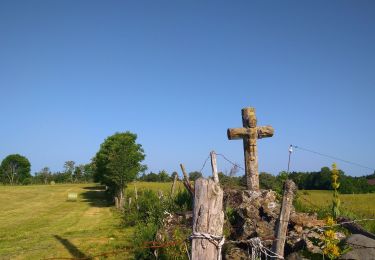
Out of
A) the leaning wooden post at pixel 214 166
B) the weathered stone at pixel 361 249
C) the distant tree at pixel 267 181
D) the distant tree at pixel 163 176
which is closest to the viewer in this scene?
the weathered stone at pixel 361 249

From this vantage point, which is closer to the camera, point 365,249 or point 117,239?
point 365,249

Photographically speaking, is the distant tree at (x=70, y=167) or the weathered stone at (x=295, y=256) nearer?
the weathered stone at (x=295, y=256)

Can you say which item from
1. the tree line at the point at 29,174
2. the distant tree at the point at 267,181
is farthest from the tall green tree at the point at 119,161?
the tree line at the point at 29,174

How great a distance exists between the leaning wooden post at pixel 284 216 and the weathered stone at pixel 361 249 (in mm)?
2425

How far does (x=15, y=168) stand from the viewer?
357 feet

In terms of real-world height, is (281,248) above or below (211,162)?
below

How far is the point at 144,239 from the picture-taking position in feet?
41.1

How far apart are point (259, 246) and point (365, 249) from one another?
328cm

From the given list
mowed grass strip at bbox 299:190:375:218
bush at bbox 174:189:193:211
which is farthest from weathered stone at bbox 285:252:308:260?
bush at bbox 174:189:193:211

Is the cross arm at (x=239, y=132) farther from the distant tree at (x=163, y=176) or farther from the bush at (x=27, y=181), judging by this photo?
the bush at (x=27, y=181)

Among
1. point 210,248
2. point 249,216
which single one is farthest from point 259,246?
point 249,216

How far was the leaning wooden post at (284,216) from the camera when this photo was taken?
235 inches

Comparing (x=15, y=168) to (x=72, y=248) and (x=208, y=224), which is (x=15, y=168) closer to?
(x=72, y=248)

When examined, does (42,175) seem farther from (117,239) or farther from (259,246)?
(259,246)
